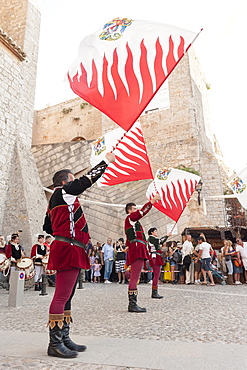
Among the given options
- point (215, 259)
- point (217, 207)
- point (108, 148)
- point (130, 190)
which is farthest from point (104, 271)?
point (217, 207)

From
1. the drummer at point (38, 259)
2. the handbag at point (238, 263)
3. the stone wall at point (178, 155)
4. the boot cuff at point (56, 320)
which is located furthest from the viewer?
the stone wall at point (178, 155)

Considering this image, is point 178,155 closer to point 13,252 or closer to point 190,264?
point 190,264

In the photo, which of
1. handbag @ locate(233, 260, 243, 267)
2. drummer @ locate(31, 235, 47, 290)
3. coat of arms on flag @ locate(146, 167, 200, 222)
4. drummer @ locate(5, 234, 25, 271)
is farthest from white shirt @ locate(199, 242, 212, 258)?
drummer @ locate(5, 234, 25, 271)

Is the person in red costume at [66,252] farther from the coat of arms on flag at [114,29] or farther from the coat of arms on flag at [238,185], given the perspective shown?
the coat of arms on flag at [238,185]

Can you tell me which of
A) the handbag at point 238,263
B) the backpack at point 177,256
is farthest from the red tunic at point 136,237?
the handbag at point 238,263

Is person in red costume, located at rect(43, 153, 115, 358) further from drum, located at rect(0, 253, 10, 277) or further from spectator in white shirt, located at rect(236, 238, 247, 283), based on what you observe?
spectator in white shirt, located at rect(236, 238, 247, 283)

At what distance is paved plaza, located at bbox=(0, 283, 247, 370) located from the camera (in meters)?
1.92

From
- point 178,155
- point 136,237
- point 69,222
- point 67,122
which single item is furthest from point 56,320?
point 67,122

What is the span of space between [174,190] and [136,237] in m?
2.83

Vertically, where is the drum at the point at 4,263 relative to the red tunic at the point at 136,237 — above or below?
below

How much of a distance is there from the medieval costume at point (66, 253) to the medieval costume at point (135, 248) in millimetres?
1882

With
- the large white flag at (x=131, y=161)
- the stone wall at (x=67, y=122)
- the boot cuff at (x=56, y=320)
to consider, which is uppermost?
the stone wall at (x=67, y=122)

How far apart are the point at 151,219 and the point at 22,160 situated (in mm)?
7504

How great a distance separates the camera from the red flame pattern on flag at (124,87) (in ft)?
11.4
